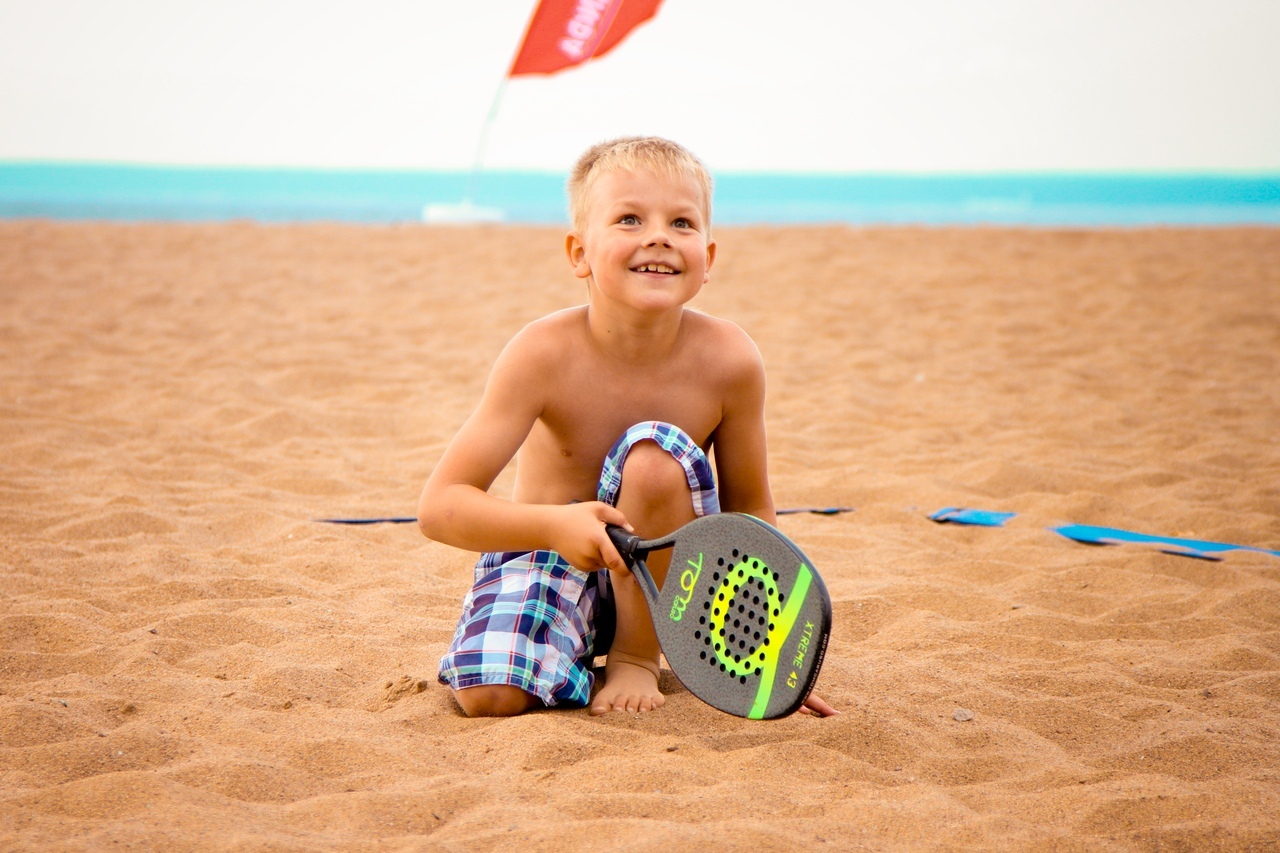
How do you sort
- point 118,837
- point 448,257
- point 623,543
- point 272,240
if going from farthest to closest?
point 272,240, point 448,257, point 623,543, point 118,837

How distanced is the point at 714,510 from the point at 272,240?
30.8 feet

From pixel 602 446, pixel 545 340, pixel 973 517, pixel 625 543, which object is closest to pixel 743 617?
pixel 625 543

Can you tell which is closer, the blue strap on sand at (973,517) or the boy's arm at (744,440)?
the boy's arm at (744,440)

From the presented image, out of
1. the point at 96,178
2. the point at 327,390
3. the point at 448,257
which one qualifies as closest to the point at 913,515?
the point at 327,390

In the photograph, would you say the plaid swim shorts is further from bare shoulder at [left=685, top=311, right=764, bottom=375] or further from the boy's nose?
the boy's nose

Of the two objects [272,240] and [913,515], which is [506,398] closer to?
[913,515]

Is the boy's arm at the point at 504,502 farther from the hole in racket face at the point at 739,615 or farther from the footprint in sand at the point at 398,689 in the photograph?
the footprint in sand at the point at 398,689

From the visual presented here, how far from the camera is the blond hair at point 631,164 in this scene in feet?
5.96

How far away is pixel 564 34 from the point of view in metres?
8.14

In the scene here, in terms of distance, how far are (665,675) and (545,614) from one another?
31cm

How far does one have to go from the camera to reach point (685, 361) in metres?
1.91

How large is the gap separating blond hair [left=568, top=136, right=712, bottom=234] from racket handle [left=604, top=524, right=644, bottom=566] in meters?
0.60

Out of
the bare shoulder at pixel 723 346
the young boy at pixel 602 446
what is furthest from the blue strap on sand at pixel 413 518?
the bare shoulder at pixel 723 346

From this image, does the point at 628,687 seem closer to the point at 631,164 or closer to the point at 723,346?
the point at 723,346
